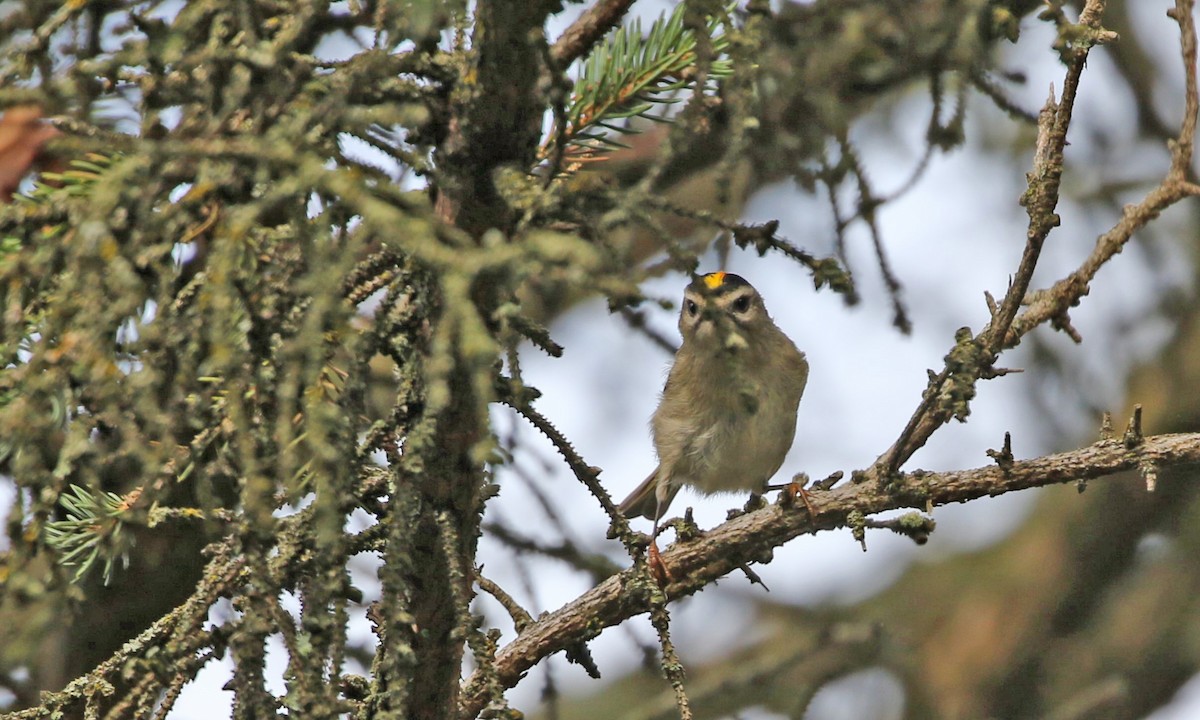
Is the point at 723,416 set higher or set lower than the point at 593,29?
higher

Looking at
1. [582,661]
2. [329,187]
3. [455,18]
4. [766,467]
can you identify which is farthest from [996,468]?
[766,467]

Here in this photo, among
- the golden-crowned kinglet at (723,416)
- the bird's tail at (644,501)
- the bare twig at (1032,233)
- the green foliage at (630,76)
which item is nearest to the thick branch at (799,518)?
the bare twig at (1032,233)

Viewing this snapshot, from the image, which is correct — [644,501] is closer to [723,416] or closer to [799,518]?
[723,416]

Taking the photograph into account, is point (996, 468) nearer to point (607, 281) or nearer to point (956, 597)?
point (607, 281)

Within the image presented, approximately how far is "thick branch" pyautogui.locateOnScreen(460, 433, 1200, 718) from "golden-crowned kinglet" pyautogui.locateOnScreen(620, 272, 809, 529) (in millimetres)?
1500

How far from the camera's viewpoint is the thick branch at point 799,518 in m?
2.14

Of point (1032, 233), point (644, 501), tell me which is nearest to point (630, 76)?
point (1032, 233)

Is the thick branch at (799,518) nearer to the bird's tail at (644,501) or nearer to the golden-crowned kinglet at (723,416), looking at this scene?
the golden-crowned kinglet at (723,416)

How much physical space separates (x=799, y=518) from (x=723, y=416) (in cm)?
184

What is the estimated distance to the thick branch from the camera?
7.04ft

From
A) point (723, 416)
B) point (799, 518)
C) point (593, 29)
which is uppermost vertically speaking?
point (723, 416)

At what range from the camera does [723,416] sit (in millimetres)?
4137

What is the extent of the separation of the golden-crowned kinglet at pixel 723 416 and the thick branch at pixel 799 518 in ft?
4.92

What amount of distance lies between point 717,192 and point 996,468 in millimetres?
1170
